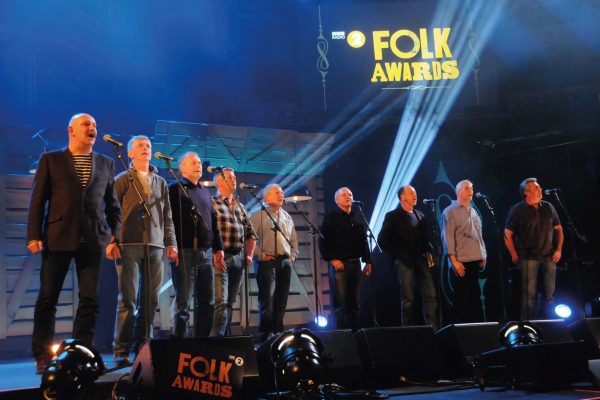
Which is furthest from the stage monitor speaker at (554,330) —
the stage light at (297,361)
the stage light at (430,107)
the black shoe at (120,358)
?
the stage light at (430,107)

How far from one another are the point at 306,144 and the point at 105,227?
6272 mm

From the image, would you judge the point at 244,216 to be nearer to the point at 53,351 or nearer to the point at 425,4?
the point at 53,351

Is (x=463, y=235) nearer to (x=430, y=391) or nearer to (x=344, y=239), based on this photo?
(x=344, y=239)

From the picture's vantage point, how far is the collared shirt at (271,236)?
21.8 feet

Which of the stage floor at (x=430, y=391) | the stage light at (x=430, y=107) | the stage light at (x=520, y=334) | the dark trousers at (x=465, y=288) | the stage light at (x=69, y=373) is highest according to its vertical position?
the stage light at (x=430, y=107)

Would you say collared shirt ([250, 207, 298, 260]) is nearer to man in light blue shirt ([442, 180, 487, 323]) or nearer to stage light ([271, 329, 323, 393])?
man in light blue shirt ([442, 180, 487, 323])

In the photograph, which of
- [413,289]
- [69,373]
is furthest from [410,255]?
[69,373]

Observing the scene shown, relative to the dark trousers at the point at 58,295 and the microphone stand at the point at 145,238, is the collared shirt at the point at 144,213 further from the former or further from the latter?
the dark trousers at the point at 58,295

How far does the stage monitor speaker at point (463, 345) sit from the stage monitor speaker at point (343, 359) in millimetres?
898

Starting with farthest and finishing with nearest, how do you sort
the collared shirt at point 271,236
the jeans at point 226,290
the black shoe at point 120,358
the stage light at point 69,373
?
1. the collared shirt at point 271,236
2. the jeans at point 226,290
3. the black shoe at point 120,358
4. the stage light at point 69,373

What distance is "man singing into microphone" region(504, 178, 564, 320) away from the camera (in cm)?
689

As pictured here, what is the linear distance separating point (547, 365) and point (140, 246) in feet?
10.6

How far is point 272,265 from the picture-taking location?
661 centimetres

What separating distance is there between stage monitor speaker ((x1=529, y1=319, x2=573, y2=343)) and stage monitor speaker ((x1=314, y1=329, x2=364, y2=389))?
1.66 m
